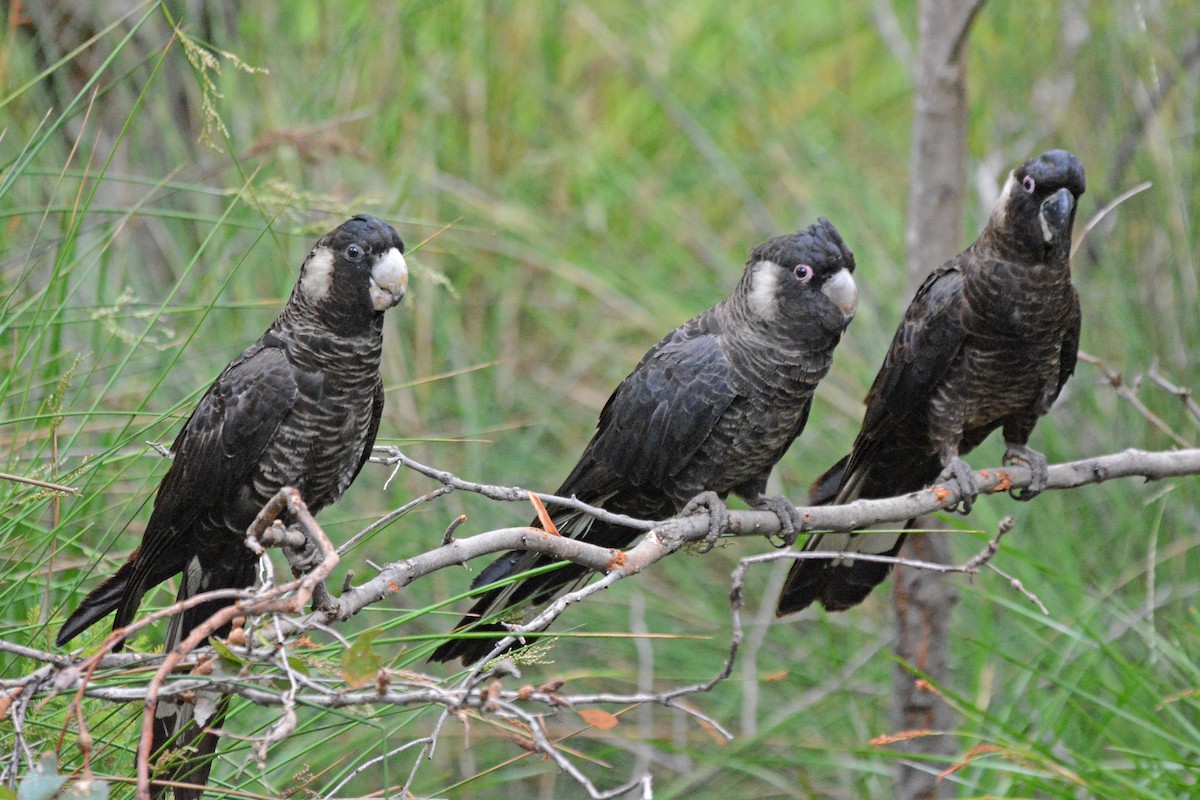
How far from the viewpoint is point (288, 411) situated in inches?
113

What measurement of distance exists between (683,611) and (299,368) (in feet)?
8.21

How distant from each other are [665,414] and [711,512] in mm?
329

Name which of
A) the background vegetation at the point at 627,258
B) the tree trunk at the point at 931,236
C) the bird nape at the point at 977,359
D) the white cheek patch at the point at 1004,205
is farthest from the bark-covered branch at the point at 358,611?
the tree trunk at the point at 931,236

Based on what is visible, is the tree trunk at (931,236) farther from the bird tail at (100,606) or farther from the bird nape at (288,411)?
the bird tail at (100,606)

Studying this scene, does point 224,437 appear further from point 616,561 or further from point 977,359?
point 977,359

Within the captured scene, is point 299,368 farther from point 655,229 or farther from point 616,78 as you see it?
point 616,78

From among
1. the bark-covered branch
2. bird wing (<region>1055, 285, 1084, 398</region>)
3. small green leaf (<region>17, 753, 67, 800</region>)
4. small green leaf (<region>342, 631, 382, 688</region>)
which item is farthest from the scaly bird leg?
small green leaf (<region>17, 753, 67, 800</region>)

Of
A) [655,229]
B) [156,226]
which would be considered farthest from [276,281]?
[655,229]

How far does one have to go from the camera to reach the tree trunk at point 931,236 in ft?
13.3

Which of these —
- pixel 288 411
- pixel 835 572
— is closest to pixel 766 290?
pixel 835 572

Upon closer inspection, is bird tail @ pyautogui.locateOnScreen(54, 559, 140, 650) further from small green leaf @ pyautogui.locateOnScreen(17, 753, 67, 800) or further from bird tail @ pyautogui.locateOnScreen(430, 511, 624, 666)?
small green leaf @ pyautogui.locateOnScreen(17, 753, 67, 800)

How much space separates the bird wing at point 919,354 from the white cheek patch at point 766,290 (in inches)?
20.0

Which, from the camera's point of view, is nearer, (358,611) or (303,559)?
(358,611)

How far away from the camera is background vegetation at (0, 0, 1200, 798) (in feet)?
13.1
